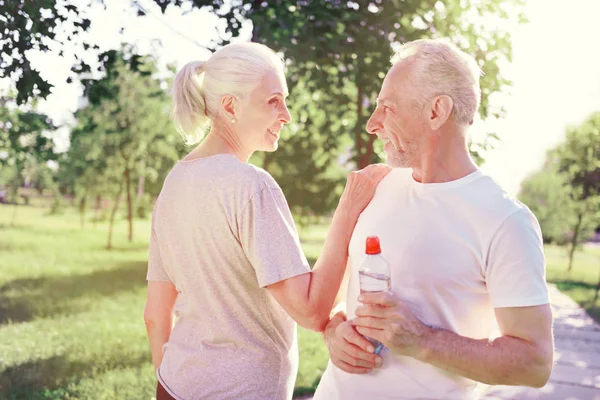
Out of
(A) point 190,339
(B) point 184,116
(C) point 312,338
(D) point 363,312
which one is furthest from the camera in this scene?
(C) point 312,338

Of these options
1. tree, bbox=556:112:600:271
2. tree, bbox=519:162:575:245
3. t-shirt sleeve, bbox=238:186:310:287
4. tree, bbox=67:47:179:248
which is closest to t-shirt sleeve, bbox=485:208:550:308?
t-shirt sleeve, bbox=238:186:310:287

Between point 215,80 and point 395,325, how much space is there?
1.14m

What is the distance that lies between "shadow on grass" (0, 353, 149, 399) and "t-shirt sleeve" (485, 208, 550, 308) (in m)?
5.56

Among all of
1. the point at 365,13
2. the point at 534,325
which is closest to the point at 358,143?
the point at 365,13

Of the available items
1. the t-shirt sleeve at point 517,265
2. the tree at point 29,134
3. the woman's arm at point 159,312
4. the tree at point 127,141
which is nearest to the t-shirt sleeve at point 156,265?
the woman's arm at point 159,312

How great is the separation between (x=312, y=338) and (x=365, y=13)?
226 inches

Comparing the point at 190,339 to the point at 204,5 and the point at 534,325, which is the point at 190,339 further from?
the point at 204,5

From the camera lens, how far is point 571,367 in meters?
8.34

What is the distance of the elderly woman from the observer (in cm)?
224

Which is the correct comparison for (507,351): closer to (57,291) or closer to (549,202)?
(57,291)

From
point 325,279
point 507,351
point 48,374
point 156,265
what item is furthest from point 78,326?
point 507,351

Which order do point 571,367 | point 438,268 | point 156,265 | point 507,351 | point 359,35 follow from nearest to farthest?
point 507,351
point 438,268
point 156,265
point 359,35
point 571,367

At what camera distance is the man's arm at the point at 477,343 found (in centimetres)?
196

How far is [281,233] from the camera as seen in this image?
2.24 meters
